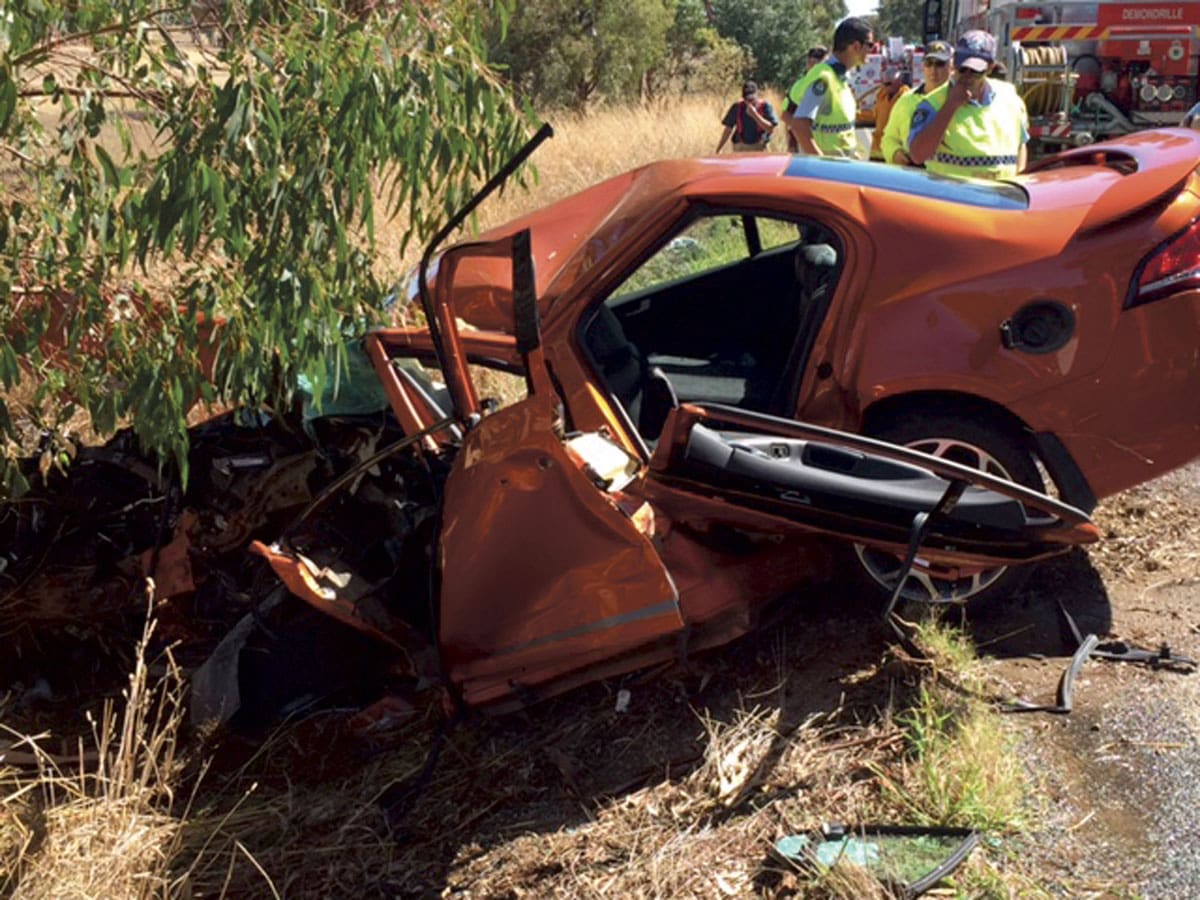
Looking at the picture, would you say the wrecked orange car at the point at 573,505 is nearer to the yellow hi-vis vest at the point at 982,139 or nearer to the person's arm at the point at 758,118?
the yellow hi-vis vest at the point at 982,139

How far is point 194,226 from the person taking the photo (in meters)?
2.69

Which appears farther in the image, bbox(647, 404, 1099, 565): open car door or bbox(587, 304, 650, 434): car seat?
bbox(587, 304, 650, 434): car seat

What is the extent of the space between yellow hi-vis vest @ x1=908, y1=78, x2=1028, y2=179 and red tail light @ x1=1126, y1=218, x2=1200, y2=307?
2.64m

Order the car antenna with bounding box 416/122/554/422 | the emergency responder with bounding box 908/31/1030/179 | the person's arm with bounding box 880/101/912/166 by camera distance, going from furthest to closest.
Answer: the person's arm with bounding box 880/101/912/166, the emergency responder with bounding box 908/31/1030/179, the car antenna with bounding box 416/122/554/422

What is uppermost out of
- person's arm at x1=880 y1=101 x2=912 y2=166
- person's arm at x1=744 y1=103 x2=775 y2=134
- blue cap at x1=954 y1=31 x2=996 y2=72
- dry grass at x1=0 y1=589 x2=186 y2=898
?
blue cap at x1=954 y1=31 x2=996 y2=72

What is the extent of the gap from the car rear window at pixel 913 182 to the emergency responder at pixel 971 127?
7.31ft

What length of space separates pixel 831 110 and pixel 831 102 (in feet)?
0.17

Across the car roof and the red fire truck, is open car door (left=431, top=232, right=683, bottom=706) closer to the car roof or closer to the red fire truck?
the car roof

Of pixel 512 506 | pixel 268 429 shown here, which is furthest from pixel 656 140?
pixel 512 506

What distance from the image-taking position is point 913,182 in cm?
403

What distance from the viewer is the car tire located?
12.4ft

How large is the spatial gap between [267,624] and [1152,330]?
3011 mm

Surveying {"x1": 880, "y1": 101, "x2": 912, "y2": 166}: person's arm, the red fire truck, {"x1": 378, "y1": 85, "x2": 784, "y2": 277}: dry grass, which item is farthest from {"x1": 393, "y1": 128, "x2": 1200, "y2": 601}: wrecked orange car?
the red fire truck

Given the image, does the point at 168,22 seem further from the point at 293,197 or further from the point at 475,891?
the point at 475,891
